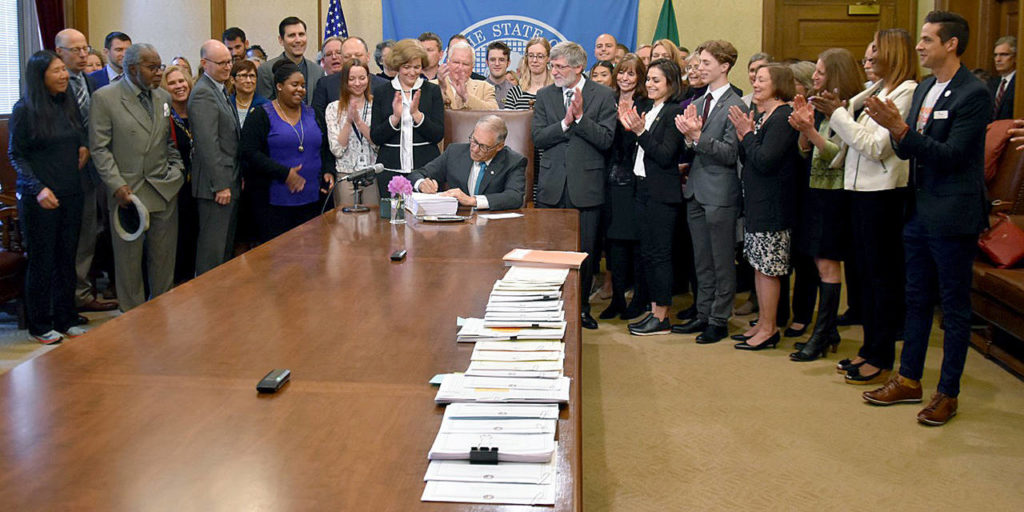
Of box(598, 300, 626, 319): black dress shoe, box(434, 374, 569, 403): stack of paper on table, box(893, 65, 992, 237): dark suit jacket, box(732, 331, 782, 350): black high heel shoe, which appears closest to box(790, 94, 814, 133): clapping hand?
box(893, 65, 992, 237): dark suit jacket

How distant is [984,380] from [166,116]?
444 cm

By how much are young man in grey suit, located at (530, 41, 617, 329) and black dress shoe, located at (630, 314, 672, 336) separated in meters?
0.25

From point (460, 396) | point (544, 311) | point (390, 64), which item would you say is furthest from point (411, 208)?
point (460, 396)

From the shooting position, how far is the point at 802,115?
169 inches

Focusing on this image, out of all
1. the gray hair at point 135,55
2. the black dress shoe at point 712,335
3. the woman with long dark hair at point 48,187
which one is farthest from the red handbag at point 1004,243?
the woman with long dark hair at point 48,187

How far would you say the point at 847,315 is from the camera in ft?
18.0

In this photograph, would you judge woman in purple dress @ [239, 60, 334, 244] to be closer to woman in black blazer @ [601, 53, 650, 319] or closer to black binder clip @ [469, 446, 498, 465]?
woman in black blazer @ [601, 53, 650, 319]

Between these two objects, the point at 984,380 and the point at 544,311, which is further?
the point at 984,380

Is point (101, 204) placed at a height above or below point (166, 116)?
below

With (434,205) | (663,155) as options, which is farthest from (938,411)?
(434,205)

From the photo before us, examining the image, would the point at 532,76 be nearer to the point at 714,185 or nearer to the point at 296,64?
the point at 296,64

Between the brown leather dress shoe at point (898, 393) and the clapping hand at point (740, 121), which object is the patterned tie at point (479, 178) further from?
the brown leather dress shoe at point (898, 393)

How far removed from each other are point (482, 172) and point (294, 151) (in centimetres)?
114

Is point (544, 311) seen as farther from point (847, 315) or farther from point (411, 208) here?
point (847, 315)
